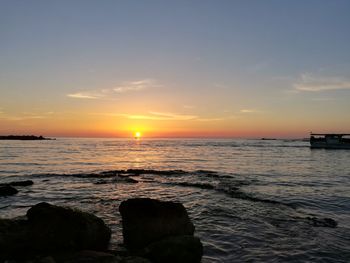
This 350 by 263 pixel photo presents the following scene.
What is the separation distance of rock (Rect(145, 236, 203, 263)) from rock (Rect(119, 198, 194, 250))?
979mm

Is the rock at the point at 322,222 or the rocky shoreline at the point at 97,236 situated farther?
the rock at the point at 322,222

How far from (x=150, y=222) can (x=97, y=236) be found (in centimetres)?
162

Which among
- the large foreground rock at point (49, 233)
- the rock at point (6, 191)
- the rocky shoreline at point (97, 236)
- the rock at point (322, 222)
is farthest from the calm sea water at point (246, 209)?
the large foreground rock at point (49, 233)

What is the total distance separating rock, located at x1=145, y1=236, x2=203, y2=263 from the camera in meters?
8.74

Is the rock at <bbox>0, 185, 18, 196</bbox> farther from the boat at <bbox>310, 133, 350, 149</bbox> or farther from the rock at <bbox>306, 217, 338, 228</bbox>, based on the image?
the boat at <bbox>310, 133, 350, 149</bbox>

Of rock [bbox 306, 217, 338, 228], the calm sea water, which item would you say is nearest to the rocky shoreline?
the calm sea water

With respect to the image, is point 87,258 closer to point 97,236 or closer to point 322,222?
point 97,236

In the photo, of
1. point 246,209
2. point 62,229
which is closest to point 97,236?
point 62,229

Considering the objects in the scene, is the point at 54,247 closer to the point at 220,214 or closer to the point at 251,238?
the point at 251,238

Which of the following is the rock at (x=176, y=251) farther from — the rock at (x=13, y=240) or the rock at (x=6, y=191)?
the rock at (x=6, y=191)

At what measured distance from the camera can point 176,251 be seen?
29.0 feet

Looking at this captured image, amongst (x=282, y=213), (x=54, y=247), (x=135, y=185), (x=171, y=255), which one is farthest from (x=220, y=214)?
(x=135, y=185)

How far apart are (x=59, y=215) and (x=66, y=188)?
14959 millimetres

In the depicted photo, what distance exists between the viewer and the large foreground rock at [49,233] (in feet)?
30.5
